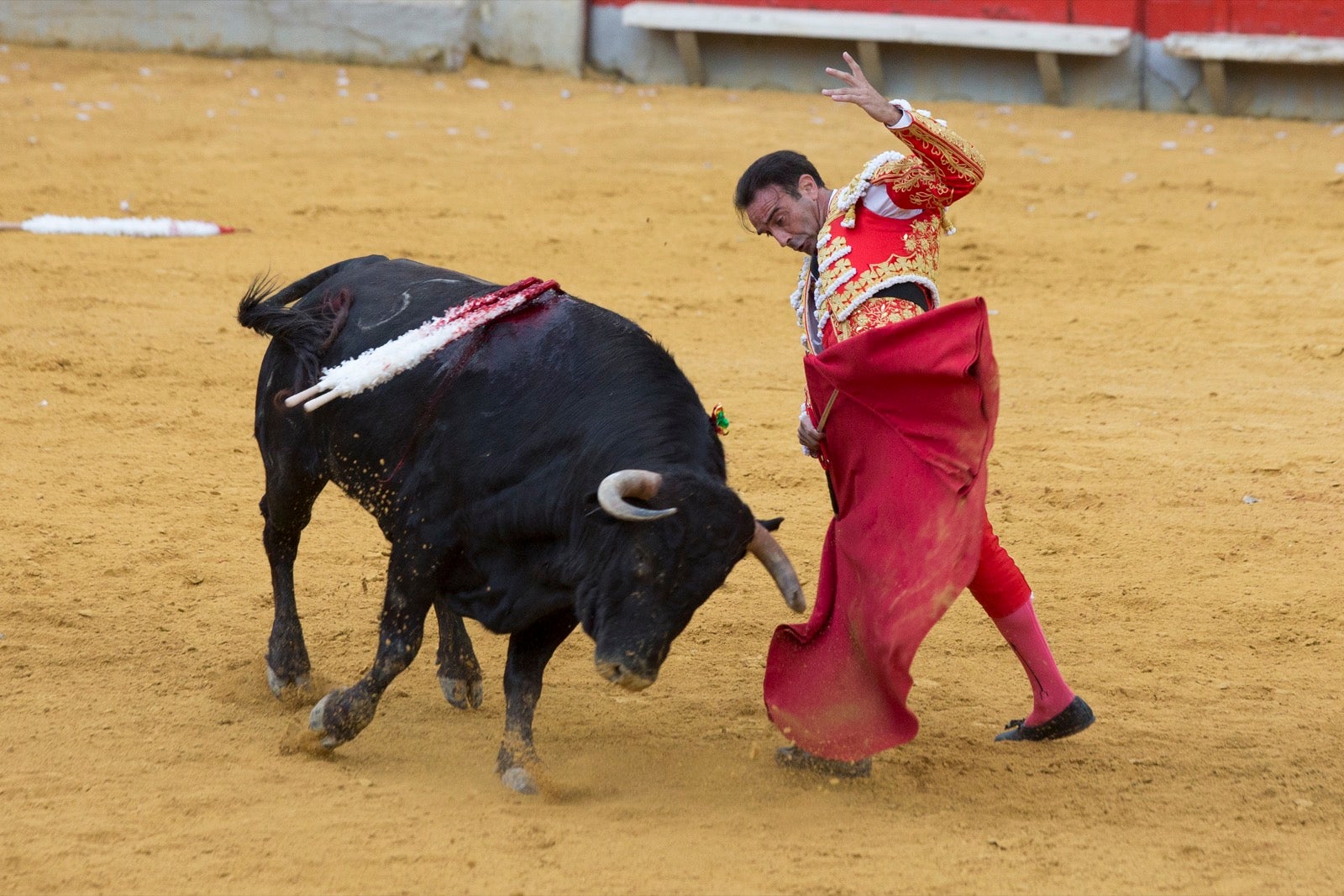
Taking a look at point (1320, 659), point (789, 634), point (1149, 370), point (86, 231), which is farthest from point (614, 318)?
point (86, 231)

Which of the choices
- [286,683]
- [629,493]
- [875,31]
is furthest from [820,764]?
[875,31]

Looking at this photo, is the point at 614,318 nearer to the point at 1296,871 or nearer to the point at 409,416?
the point at 409,416

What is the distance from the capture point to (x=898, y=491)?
2879 millimetres

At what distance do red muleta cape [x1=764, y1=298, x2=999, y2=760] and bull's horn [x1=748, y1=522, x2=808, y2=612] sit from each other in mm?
148

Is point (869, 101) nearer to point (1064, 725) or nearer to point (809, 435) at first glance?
point (809, 435)

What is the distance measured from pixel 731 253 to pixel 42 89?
4857 mm

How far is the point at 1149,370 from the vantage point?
6.04 m

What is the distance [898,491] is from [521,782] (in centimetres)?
91

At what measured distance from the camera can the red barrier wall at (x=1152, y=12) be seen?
9.38 metres

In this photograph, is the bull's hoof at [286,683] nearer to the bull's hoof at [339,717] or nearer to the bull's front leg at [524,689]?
the bull's hoof at [339,717]

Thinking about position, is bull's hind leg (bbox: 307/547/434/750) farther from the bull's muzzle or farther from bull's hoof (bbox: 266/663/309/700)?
the bull's muzzle

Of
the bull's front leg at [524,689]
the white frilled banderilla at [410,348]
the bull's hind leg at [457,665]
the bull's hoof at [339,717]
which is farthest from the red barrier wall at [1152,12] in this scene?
the bull's hoof at [339,717]

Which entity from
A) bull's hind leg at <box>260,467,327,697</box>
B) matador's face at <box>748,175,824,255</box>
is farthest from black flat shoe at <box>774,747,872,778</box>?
bull's hind leg at <box>260,467,327,697</box>

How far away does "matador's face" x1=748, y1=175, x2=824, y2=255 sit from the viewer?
9.71 feet
